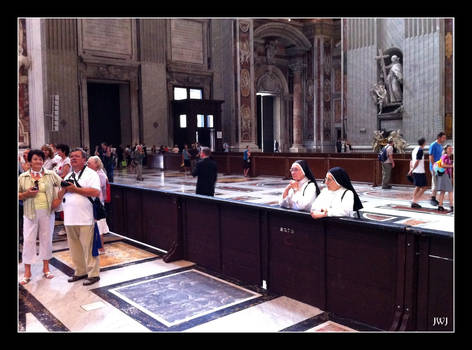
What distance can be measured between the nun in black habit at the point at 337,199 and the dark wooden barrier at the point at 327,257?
0.11m

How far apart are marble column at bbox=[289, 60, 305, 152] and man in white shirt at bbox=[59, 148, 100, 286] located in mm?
27648

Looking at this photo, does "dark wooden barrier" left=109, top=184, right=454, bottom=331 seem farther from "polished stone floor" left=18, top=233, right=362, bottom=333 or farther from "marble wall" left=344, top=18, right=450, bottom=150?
"marble wall" left=344, top=18, right=450, bottom=150

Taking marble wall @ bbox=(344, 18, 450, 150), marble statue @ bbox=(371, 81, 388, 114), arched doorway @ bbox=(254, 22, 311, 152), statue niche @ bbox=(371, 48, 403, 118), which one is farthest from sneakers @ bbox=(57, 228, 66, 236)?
→ arched doorway @ bbox=(254, 22, 311, 152)

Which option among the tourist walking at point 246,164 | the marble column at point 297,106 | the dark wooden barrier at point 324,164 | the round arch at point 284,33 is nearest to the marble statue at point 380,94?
the dark wooden barrier at point 324,164

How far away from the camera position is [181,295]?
4.98 metres

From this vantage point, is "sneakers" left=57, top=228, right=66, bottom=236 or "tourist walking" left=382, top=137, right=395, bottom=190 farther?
"tourist walking" left=382, top=137, right=395, bottom=190

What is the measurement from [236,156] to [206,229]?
1379 centimetres

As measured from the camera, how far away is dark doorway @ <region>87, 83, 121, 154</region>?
2473 centimetres

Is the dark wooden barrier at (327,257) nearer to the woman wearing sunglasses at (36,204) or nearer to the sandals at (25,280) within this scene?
the woman wearing sunglasses at (36,204)

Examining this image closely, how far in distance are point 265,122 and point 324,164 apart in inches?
706

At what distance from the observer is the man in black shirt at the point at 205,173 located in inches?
289

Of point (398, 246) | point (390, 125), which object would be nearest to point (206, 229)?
point (398, 246)

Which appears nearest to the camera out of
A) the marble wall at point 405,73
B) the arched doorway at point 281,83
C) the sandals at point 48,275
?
the sandals at point 48,275
